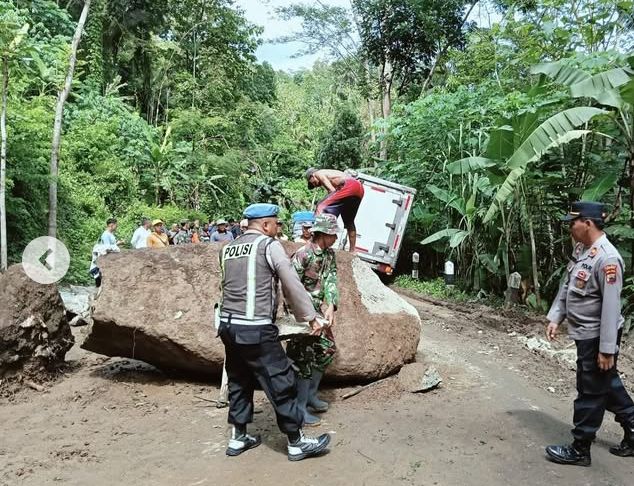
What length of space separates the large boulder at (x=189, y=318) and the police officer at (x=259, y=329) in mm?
1407

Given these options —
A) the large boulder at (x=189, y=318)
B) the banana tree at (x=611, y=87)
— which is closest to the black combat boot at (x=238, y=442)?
the large boulder at (x=189, y=318)

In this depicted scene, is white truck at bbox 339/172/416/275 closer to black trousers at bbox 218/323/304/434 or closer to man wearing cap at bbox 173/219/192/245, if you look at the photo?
man wearing cap at bbox 173/219/192/245

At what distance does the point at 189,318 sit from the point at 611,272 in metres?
3.69

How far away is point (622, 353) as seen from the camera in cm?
711

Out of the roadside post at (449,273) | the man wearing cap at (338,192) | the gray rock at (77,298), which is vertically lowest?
the gray rock at (77,298)

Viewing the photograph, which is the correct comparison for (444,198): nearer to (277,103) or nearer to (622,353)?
(622,353)

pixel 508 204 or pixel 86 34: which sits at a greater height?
pixel 86 34

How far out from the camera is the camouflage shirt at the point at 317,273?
4.60 metres

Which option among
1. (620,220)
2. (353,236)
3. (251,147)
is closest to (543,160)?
(620,220)

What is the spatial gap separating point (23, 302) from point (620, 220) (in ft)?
26.6

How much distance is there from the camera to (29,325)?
560 centimetres

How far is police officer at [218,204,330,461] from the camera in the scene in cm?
379

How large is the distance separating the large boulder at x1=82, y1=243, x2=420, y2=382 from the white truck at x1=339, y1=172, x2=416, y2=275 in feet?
20.1

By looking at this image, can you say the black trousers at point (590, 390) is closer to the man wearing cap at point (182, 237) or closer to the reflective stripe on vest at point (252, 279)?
the reflective stripe on vest at point (252, 279)
